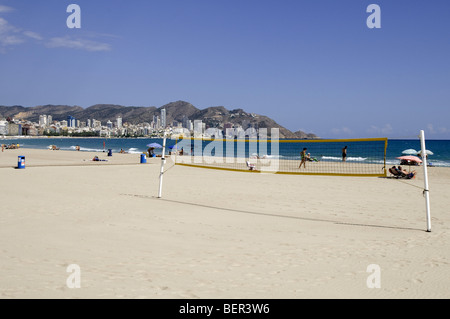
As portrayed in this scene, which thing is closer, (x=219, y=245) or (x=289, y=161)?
(x=219, y=245)

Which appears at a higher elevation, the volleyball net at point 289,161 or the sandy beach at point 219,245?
the volleyball net at point 289,161

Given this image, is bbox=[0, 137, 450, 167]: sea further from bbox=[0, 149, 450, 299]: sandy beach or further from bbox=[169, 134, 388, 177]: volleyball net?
bbox=[0, 149, 450, 299]: sandy beach

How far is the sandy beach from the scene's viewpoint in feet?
11.9

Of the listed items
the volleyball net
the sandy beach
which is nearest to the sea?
the volleyball net

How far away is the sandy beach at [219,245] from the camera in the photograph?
143 inches

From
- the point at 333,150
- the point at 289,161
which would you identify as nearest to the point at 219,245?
the point at 289,161

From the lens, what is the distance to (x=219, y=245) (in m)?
5.23

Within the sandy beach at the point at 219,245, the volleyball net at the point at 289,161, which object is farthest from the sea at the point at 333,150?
the sandy beach at the point at 219,245

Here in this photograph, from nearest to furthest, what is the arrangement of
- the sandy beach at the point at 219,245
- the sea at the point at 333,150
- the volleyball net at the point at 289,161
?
the sandy beach at the point at 219,245 < the volleyball net at the point at 289,161 < the sea at the point at 333,150

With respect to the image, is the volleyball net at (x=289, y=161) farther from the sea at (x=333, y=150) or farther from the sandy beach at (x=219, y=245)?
the sandy beach at (x=219, y=245)

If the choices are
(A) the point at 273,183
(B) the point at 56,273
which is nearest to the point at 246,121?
(A) the point at 273,183

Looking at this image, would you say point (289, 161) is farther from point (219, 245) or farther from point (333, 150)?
point (333, 150)
